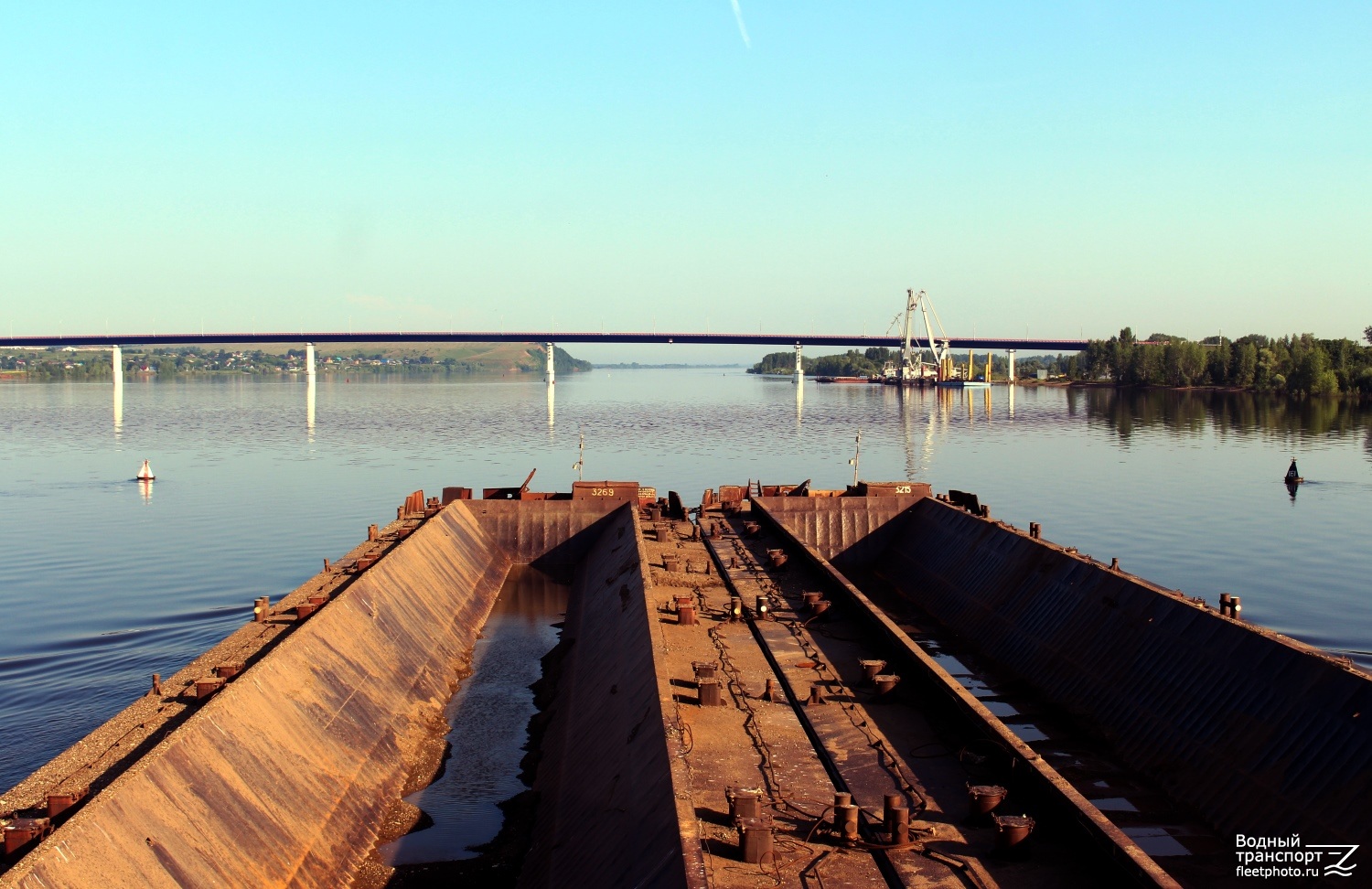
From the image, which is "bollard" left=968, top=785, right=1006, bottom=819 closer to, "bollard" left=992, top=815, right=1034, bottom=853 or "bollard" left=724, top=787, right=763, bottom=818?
"bollard" left=992, top=815, right=1034, bottom=853

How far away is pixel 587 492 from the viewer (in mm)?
53719

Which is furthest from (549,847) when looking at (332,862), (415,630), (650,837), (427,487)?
(427,487)

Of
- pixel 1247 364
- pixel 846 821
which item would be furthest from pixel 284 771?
pixel 1247 364

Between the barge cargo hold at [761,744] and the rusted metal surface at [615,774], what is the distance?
0.08m

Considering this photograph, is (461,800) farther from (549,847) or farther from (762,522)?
(762,522)

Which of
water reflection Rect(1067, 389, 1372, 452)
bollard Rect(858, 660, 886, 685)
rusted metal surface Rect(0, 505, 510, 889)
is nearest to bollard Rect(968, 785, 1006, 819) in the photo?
bollard Rect(858, 660, 886, 685)

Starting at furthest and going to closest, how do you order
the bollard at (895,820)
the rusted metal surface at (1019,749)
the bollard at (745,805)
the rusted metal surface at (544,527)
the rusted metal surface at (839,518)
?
the rusted metal surface at (544,527), the rusted metal surface at (839,518), the bollard at (745,805), the bollard at (895,820), the rusted metal surface at (1019,749)

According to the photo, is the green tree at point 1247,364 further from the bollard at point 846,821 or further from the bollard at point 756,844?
the bollard at point 756,844

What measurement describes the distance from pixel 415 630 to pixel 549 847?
45.8 feet

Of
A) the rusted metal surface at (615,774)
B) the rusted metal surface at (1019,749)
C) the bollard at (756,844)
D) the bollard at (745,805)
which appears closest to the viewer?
the rusted metal surface at (1019,749)

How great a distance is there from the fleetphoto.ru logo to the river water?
750 inches

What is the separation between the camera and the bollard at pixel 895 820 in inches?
620

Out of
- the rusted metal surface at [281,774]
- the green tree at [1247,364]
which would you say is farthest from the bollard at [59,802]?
the green tree at [1247,364]

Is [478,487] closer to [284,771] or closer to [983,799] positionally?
[284,771]
